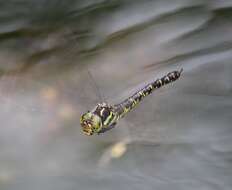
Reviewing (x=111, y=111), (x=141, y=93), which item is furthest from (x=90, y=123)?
(x=141, y=93)

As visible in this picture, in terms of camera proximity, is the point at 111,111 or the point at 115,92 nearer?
the point at 111,111

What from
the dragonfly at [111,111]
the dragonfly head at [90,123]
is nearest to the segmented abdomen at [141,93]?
the dragonfly at [111,111]

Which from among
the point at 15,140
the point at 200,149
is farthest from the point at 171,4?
the point at 15,140

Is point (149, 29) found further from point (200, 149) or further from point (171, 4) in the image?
point (200, 149)

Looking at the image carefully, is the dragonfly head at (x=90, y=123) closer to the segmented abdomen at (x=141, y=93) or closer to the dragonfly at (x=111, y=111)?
the dragonfly at (x=111, y=111)

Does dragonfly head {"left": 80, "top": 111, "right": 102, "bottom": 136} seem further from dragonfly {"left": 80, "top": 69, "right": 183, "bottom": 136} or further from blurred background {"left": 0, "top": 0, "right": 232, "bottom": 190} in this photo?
blurred background {"left": 0, "top": 0, "right": 232, "bottom": 190}

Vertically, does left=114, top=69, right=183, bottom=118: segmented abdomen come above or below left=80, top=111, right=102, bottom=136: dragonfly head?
above

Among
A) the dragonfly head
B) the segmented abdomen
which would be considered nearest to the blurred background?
the segmented abdomen

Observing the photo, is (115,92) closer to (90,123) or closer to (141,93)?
(141,93)
